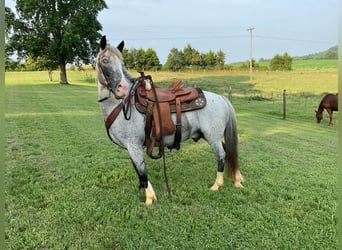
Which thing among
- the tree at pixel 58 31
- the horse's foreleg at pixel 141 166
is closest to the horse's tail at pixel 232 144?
the horse's foreleg at pixel 141 166

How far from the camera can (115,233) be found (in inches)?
93.0

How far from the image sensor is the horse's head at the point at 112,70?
2.56 m

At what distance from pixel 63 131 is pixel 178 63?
79.4 ft

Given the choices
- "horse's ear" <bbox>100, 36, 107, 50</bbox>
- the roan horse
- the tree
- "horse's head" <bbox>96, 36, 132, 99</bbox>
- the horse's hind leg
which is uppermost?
the tree

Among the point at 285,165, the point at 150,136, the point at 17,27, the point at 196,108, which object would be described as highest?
the point at 17,27

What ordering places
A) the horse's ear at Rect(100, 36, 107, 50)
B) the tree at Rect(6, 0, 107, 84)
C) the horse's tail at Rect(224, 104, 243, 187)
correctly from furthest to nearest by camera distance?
the tree at Rect(6, 0, 107, 84) → the horse's tail at Rect(224, 104, 243, 187) → the horse's ear at Rect(100, 36, 107, 50)

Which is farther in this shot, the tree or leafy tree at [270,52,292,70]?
leafy tree at [270,52,292,70]

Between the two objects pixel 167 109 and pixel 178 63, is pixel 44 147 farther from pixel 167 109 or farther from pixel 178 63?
pixel 178 63

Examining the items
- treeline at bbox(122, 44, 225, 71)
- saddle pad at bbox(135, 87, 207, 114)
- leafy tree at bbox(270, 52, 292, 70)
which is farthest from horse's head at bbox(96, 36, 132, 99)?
leafy tree at bbox(270, 52, 292, 70)

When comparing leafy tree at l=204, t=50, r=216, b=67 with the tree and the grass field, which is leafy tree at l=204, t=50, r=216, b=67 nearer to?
the tree

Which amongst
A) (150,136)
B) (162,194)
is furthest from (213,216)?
(150,136)

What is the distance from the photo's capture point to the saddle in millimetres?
2846

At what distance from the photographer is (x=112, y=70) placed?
2602mm

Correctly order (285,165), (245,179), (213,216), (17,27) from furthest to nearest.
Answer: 1. (17,27)
2. (285,165)
3. (245,179)
4. (213,216)
